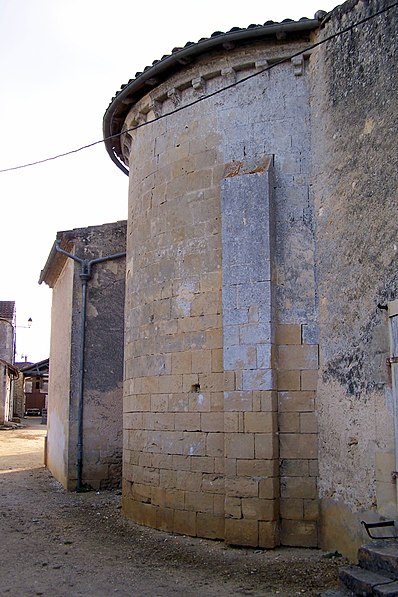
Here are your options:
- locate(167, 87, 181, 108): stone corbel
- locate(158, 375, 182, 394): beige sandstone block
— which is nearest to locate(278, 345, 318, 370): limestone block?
locate(158, 375, 182, 394): beige sandstone block

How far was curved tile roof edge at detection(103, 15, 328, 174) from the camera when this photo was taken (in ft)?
23.7

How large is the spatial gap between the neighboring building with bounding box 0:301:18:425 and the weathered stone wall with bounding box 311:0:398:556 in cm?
2665

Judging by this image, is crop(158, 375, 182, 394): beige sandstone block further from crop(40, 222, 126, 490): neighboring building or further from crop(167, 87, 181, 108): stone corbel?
crop(40, 222, 126, 490): neighboring building

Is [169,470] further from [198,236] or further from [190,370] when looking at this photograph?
[198,236]

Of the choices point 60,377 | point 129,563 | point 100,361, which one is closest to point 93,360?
point 100,361

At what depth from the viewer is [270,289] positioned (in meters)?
7.00

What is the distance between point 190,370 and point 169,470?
4.01 feet

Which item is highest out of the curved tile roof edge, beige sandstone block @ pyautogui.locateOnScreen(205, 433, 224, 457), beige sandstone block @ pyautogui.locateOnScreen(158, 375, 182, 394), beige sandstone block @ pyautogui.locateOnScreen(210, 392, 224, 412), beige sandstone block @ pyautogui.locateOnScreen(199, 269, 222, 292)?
the curved tile roof edge

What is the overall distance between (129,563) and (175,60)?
5800 mm

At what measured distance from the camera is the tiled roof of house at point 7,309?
4198 cm

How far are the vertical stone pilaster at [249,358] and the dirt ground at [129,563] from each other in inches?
16.0

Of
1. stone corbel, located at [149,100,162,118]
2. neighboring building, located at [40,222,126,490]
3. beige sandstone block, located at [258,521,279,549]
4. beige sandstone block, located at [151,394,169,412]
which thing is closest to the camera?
beige sandstone block, located at [258,521,279,549]

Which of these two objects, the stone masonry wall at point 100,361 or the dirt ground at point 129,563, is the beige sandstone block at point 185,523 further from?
the stone masonry wall at point 100,361

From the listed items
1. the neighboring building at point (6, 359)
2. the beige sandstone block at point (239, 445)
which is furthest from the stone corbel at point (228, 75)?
the neighboring building at point (6, 359)
